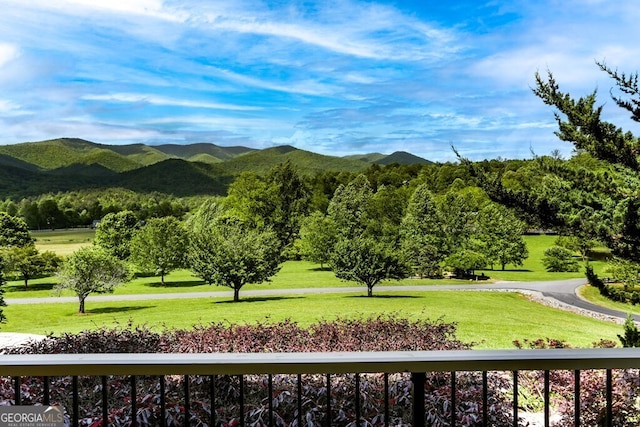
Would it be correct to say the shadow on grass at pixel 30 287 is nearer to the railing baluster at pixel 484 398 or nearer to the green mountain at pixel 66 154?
the green mountain at pixel 66 154

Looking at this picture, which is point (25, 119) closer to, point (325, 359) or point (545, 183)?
point (545, 183)

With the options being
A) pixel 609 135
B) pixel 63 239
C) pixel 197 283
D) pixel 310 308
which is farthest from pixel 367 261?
pixel 63 239

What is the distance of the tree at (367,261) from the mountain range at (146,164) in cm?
110

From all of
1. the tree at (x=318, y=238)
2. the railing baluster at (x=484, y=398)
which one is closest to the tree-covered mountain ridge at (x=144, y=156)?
the tree at (x=318, y=238)

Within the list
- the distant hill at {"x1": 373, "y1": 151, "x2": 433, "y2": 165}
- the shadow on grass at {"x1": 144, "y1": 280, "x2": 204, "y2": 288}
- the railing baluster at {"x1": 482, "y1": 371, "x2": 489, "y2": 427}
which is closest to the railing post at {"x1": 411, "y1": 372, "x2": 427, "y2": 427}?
the railing baluster at {"x1": 482, "y1": 371, "x2": 489, "y2": 427}

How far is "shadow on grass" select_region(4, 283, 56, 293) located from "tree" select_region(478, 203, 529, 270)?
18.5 feet

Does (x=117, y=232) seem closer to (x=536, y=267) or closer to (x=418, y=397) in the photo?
(x=536, y=267)

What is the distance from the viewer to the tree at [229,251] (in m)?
6.92

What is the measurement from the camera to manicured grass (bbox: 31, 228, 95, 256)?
622 cm

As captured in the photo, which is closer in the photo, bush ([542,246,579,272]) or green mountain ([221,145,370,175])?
bush ([542,246,579,272])

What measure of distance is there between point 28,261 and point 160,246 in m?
1.50

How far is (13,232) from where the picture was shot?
628 cm

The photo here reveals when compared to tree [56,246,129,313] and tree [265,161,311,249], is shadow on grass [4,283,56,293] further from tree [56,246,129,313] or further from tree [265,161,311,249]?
tree [265,161,311,249]

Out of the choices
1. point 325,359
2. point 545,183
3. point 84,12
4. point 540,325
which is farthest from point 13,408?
point 540,325
